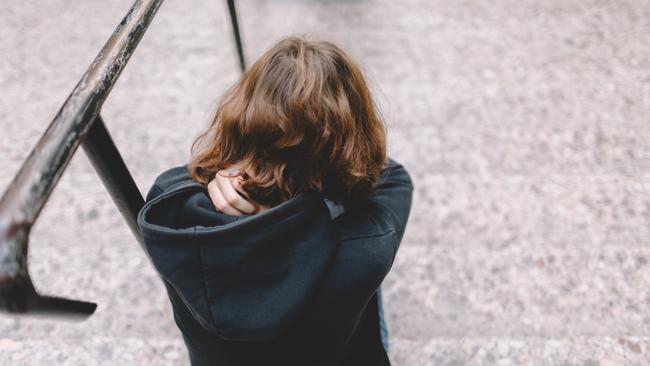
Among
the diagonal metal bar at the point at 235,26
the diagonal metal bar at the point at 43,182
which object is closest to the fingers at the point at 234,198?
the diagonal metal bar at the point at 43,182

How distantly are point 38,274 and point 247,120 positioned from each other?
1.21 meters

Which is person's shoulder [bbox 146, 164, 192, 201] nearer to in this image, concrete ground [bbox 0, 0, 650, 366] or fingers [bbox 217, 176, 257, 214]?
fingers [bbox 217, 176, 257, 214]

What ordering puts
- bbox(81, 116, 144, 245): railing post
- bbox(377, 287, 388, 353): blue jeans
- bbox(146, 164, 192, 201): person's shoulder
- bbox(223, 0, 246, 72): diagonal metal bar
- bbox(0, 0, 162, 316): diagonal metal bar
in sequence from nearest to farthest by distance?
bbox(0, 0, 162, 316): diagonal metal bar
bbox(81, 116, 144, 245): railing post
bbox(146, 164, 192, 201): person's shoulder
bbox(377, 287, 388, 353): blue jeans
bbox(223, 0, 246, 72): diagonal metal bar

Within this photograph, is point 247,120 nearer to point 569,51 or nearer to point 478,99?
point 478,99

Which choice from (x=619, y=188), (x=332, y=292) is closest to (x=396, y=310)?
(x=332, y=292)

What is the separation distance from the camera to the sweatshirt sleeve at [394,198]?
1.04 meters

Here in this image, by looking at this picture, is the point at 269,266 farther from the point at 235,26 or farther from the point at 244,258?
the point at 235,26

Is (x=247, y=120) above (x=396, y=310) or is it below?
above

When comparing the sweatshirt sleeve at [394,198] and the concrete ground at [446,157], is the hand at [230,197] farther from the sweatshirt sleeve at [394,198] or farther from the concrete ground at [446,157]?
the concrete ground at [446,157]

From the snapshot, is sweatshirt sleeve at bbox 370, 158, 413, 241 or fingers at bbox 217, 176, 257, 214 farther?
sweatshirt sleeve at bbox 370, 158, 413, 241

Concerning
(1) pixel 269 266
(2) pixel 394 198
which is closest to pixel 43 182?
(1) pixel 269 266

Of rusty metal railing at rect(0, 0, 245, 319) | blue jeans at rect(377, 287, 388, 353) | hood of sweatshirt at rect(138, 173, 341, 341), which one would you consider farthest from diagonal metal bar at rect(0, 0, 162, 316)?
blue jeans at rect(377, 287, 388, 353)

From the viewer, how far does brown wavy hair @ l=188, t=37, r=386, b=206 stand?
928mm

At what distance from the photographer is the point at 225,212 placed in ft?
2.93
